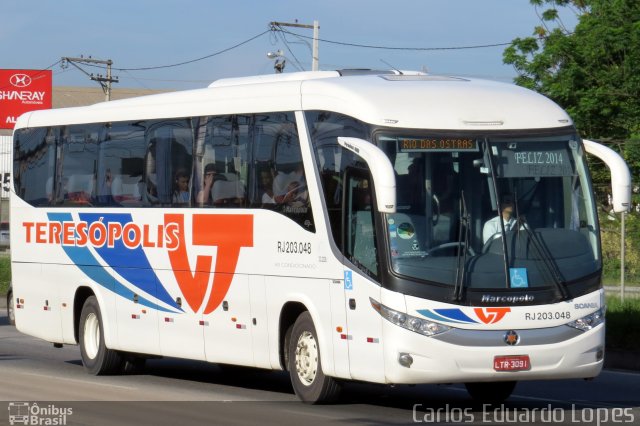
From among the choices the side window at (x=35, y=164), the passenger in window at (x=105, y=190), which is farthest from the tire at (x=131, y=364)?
the side window at (x=35, y=164)

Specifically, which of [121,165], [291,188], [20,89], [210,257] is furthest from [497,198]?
[20,89]

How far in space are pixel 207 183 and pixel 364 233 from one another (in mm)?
3334

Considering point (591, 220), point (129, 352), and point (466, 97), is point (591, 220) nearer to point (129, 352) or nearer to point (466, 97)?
point (466, 97)

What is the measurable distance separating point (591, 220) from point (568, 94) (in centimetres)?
2086

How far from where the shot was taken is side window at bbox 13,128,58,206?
19.9 metres

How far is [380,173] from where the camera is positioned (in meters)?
12.9

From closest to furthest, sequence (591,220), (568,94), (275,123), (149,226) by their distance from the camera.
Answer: (591,220) → (275,123) → (149,226) → (568,94)

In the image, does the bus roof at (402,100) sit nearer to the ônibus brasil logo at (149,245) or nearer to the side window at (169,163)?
the side window at (169,163)

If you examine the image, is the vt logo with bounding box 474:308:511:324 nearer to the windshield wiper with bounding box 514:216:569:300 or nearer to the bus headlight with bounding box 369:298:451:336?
the bus headlight with bounding box 369:298:451:336

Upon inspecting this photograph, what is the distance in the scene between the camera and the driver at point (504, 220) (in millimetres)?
13328

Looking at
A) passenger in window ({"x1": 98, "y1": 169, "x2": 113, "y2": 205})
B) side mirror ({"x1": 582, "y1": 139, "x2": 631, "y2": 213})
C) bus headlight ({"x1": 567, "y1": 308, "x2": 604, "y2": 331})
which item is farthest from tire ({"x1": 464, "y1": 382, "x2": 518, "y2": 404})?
passenger in window ({"x1": 98, "y1": 169, "x2": 113, "y2": 205})

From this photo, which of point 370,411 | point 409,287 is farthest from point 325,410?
point 409,287

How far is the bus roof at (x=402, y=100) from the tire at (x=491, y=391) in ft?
9.35

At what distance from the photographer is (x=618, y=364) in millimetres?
19938
